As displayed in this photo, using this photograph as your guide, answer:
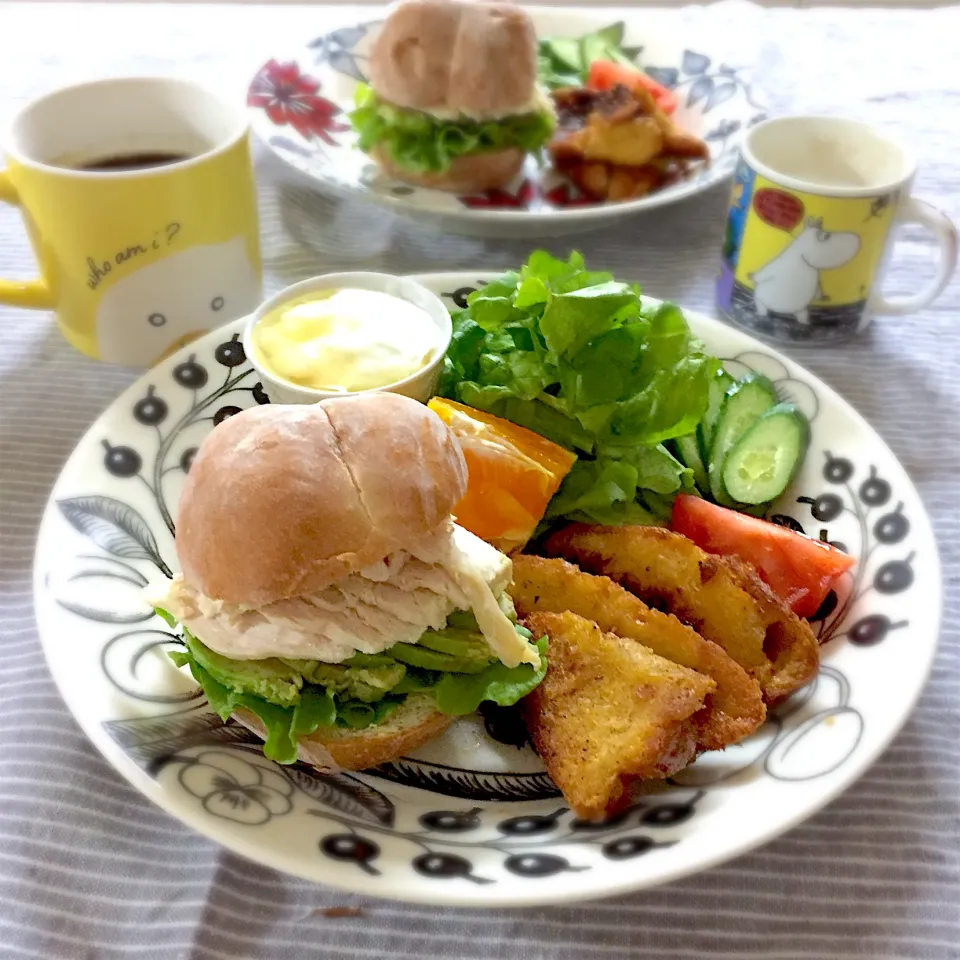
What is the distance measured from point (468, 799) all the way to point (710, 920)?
378 mm

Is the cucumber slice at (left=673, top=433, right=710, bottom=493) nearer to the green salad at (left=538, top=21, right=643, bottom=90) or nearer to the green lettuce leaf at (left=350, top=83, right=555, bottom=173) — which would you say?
the green lettuce leaf at (left=350, top=83, right=555, bottom=173)

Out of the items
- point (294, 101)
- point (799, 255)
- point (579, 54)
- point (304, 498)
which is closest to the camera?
point (304, 498)

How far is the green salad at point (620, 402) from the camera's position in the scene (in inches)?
69.2

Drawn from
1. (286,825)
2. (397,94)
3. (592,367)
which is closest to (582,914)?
(286,825)

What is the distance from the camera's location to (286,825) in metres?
1.20

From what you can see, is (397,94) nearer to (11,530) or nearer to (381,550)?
(11,530)

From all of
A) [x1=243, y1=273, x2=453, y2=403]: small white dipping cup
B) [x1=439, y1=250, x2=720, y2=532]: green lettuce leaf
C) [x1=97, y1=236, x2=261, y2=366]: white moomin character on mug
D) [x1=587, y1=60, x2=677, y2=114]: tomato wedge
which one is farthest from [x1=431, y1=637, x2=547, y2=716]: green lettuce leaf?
[x1=587, y1=60, x2=677, y2=114]: tomato wedge

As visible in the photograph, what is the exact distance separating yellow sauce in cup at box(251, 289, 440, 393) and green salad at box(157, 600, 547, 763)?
1.90 ft

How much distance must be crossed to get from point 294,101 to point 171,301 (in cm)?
118

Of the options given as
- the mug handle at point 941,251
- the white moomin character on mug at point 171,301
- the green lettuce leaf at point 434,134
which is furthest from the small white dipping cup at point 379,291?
the mug handle at point 941,251

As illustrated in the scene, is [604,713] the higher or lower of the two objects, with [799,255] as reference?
lower

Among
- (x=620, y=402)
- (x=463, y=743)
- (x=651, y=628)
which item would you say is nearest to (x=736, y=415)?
(x=620, y=402)

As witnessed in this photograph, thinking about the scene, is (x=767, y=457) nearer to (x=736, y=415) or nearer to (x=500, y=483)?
(x=736, y=415)

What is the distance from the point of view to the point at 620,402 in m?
1.81
